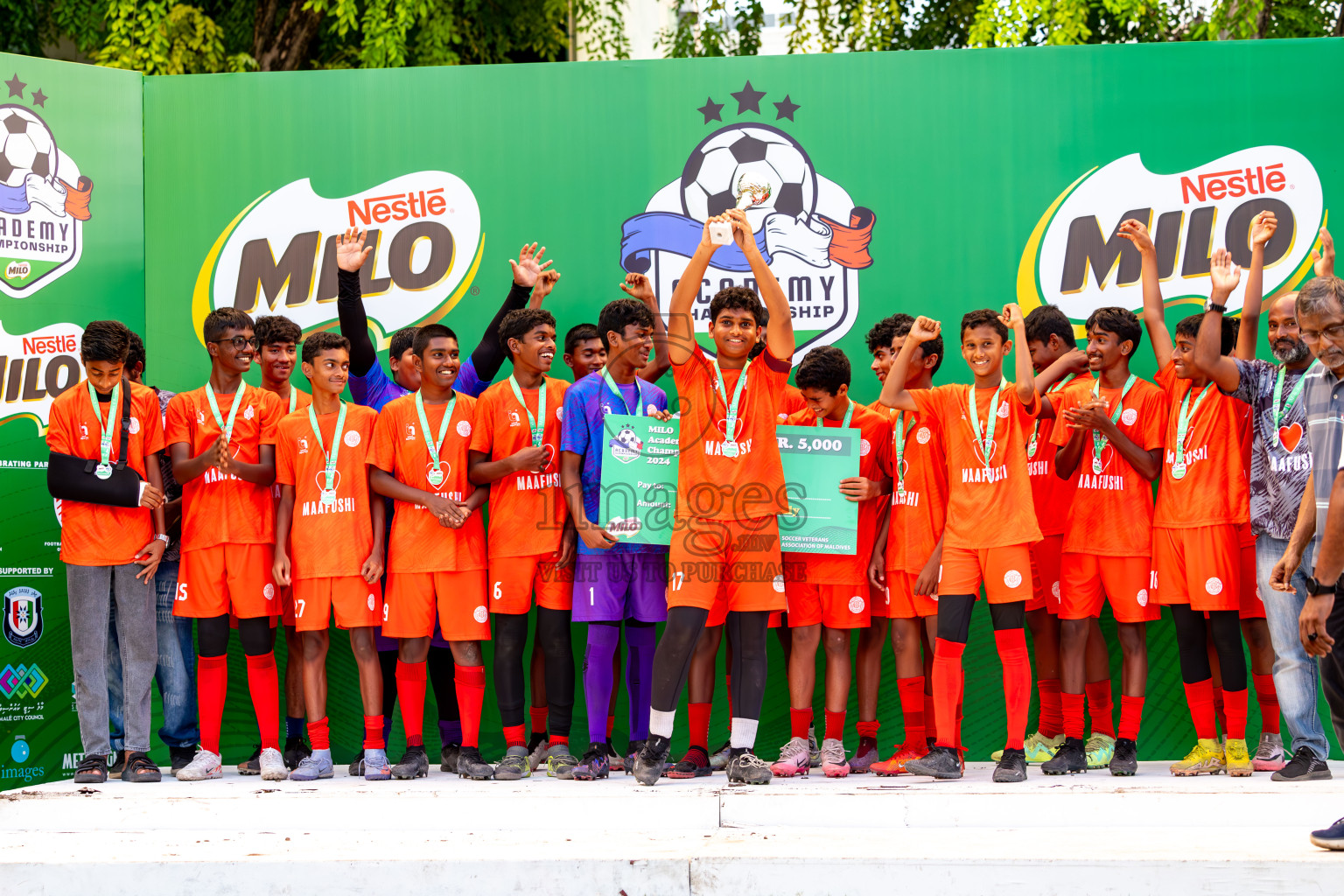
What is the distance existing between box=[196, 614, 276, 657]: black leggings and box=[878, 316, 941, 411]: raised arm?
3.25m

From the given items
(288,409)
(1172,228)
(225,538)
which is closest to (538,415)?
(288,409)

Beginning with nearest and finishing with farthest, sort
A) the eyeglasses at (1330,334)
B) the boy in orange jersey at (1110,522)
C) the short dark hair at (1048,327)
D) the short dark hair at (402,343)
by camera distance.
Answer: the eyeglasses at (1330,334)
the boy in orange jersey at (1110,522)
the short dark hair at (1048,327)
the short dark hair at (402,343)

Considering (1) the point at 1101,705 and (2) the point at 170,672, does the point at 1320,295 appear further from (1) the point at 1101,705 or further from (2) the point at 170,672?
(2) the point at 170,672

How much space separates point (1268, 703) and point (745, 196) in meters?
3.76

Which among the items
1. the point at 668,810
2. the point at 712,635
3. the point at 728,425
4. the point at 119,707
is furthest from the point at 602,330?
the point at 119,707

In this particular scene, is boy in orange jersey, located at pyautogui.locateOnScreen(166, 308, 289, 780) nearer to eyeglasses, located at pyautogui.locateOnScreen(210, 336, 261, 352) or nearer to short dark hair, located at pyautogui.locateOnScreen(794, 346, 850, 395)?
eyeglasses, located at pyautogui.locateOnScreen(210, 336, 261, 352)

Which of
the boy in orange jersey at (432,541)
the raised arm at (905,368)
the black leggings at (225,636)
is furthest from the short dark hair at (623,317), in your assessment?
the black leggings at (225,636)

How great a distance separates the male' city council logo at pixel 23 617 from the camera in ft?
20.1

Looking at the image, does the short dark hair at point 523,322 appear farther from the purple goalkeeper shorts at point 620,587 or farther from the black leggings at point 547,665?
the black leggings at point 547,665

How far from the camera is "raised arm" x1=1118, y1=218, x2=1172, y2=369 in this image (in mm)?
5398

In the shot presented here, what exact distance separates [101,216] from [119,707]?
2.85 m

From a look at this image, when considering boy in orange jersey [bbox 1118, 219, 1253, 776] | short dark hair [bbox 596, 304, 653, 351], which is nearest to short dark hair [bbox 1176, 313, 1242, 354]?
boy in orange jersey [bbox 1118, 219, 1253, 776]

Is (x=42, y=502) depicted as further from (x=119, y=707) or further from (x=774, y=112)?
(x=774, y=112)

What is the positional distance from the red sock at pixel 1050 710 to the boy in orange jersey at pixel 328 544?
3.31m
